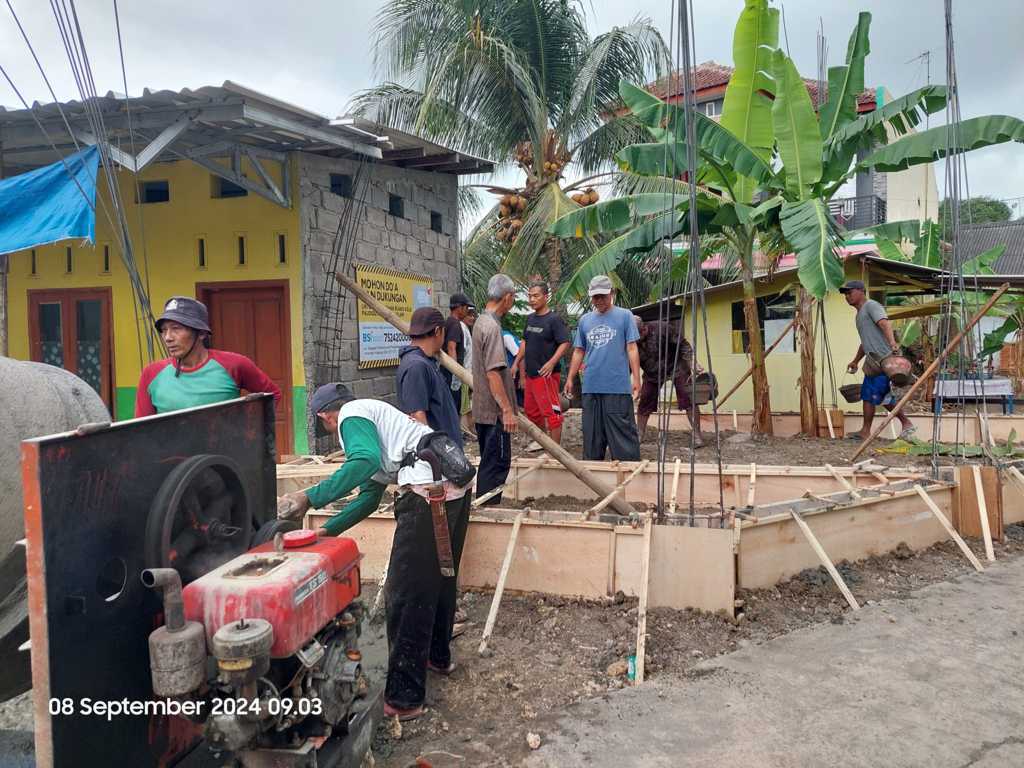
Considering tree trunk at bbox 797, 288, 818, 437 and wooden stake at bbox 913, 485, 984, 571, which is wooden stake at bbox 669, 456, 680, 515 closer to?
wooden stake at bbox 913, 485, 984, 571

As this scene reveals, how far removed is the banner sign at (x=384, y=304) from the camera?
8.83 m

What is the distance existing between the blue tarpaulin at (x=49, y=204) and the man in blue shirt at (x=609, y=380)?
4.25 meters

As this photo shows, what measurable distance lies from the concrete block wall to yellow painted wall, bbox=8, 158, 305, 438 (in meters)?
0.15

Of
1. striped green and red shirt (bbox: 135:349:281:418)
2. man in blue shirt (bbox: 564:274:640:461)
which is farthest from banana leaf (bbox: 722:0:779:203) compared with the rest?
striped green and red shirt (bbox: 135:349:281:418)

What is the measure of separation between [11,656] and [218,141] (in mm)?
5807

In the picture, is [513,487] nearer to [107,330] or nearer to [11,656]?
[11,656]

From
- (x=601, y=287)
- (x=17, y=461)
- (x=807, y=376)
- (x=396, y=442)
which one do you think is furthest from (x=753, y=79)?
(x=17, y=461)

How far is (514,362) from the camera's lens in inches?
322

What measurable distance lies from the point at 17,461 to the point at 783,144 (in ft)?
27.7

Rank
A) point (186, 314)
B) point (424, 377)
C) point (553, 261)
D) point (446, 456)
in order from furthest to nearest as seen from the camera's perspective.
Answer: point (553, 261) → point (424, 377) → point (186, 314) → point (446, 456)

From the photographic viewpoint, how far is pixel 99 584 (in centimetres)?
197

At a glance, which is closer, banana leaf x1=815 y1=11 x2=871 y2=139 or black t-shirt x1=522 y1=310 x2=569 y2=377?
black t-shirt x1=522 y1=310 x2=569 y2=377

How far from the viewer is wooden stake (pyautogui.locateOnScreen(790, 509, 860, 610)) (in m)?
4.34

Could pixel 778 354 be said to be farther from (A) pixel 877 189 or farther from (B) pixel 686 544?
(A) pixel 877 189
